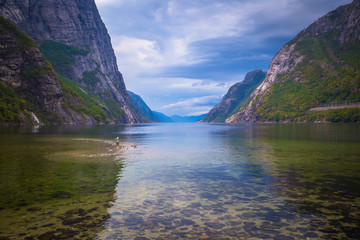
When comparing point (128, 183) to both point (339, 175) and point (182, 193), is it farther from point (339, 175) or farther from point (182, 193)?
point (339, 175)

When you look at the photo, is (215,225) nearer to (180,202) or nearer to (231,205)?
(231,205)

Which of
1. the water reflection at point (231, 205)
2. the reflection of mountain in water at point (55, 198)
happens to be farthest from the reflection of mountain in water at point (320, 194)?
the reflection of mountain in water at point (55, 198)

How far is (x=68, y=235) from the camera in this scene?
36.4ft

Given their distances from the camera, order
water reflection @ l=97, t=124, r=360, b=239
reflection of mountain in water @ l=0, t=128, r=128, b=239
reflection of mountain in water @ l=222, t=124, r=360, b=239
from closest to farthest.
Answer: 1. water reflection @ l=97, t=124, r=360, b=239
2. reflection of mountain in water @ l=0, t=128, r=128, b=239
3. reflection of mountain in water @ l=222, t=124, r=360, b=239

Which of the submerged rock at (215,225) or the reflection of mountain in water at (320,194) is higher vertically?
the reflection of mountain in water at (320,194)

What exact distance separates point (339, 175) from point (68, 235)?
76.7 ft

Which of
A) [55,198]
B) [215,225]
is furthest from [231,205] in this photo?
[55,198]

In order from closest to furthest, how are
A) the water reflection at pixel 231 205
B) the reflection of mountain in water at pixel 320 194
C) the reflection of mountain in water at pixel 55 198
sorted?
the water reflection at pixel 231 205, the reflection of mountain in water at pixel 55 198, the reflection of mountain in water at pixel 320 194

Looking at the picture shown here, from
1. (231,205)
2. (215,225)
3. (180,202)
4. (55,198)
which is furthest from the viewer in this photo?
(55,198)

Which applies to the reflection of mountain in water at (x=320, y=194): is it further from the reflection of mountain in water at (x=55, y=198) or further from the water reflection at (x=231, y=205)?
the reflection of mountain in water at (x=55, y=198)

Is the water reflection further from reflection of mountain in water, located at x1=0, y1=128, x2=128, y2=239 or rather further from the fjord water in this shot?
reflection of mountain in water, located at x1=0, y1=128, x2=128, y2=239

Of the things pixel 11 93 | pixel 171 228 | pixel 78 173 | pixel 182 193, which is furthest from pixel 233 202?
pixel 11 93

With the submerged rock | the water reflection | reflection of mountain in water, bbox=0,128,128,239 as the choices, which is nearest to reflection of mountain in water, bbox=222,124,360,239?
the water reflection

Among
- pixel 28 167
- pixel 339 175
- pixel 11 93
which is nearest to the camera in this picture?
pixel 339 175
